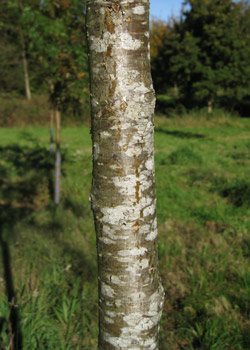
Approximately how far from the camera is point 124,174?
3.90 feet

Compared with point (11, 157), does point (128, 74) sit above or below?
above

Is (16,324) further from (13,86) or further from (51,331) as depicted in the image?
(13,86)

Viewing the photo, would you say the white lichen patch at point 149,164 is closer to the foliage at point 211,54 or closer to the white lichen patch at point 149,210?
the white lichen patch at point 149,210

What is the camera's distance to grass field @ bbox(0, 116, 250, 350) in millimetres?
2494

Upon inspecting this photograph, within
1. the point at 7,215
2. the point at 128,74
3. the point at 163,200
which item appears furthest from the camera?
the point at 163,200

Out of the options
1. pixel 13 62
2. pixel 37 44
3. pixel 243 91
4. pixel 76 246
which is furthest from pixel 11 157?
pixel 13 62

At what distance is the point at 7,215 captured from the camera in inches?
188

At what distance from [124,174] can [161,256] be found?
260cm

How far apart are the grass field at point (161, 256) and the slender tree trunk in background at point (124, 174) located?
550 mm

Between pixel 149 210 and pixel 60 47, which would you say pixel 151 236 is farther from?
pixel 60 47

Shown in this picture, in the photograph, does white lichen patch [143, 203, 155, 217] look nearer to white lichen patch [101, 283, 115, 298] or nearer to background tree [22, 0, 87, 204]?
white lichen patch [101, 283, 115, 298]

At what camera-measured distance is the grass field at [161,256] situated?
98.2 inches

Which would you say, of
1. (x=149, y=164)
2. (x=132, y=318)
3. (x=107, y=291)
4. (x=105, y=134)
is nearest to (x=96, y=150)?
(x=105, y=134)

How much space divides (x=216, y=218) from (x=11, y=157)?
5.66 metres
